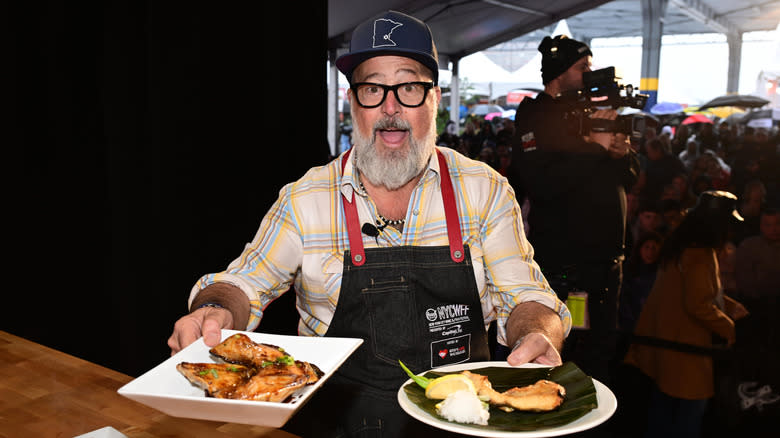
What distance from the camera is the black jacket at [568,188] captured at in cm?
275

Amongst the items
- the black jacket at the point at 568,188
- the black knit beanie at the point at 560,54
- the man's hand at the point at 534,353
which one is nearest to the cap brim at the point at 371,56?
the man's hand at the point at 534,353

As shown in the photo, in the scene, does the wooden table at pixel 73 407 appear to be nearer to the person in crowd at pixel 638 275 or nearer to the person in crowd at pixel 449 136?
the person in crowd at pixel 638 275

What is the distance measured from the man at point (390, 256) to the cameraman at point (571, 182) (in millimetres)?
1129

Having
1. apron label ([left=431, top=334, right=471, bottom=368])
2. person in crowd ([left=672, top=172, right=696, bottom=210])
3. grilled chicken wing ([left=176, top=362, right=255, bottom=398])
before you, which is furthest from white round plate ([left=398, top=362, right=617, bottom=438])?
person in crowd ([left=672, top=172, right=696, bottom=210])

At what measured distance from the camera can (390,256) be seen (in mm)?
1553

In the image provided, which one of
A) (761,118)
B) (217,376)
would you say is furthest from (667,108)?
(217,376)

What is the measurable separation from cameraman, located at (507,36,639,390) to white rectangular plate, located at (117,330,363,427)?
1835 millimetres

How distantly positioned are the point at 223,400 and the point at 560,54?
249 centimetres

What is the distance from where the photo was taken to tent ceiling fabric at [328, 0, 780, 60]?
3.71 meters

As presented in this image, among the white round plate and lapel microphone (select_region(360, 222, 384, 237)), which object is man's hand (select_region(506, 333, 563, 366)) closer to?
the white round plate

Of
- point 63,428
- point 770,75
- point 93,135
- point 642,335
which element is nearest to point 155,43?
point 93,135

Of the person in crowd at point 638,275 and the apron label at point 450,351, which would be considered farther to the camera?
the person in crowd at point 638,275

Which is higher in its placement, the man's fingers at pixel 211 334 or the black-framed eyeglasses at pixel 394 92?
the black-framed eyeglasses at pixel 394 92

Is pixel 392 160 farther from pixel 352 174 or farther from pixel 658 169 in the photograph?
pixel 658 169
